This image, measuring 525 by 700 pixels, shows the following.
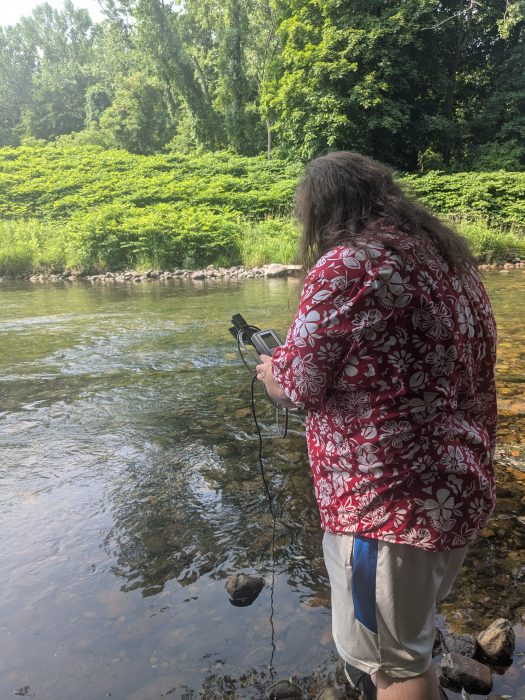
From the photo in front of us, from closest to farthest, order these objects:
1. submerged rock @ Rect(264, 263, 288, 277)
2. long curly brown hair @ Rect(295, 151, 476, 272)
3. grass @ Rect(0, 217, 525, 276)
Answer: long curly brown hair @ Rect(295, 151, 476, 272) → submerged rock @ Rect(264, 263, 288, 277) → grass @ Rect(0, 217, 525, 276)

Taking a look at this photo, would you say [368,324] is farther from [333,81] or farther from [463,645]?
[333,81]

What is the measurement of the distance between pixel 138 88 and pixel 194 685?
160ft

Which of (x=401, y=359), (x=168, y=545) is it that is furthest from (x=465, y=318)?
(x=168, y=545)

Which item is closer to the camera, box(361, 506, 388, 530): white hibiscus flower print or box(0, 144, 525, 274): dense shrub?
box(361, 506, 388, 530): white hibiscus flower print

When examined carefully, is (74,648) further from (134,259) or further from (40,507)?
(134,259)

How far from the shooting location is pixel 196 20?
40750 mm

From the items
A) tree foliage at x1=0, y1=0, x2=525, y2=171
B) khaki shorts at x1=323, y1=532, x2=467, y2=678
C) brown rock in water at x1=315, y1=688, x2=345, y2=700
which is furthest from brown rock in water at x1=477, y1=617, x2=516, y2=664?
tree foliage at x1=0, y1=0, x2=525, y2=171

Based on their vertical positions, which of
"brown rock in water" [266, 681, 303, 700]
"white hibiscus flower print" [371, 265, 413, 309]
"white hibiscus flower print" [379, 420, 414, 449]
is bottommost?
"brown rock in water" [266, 681, 303, 700]

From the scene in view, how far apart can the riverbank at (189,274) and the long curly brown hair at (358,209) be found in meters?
14.0

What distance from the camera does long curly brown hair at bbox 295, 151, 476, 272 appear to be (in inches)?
57.1

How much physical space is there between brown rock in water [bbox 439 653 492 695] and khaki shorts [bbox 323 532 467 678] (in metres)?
0.54

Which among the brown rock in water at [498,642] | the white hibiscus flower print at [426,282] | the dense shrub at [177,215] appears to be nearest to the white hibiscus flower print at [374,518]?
the white hibiscus flower print at [426,282]

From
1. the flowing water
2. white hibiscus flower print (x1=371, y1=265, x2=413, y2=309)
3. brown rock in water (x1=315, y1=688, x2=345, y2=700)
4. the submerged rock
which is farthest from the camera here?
the submerged rock

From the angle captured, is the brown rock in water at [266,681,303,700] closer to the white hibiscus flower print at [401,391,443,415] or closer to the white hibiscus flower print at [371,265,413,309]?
the white hibiscus flower print at [401,391,443,415]
